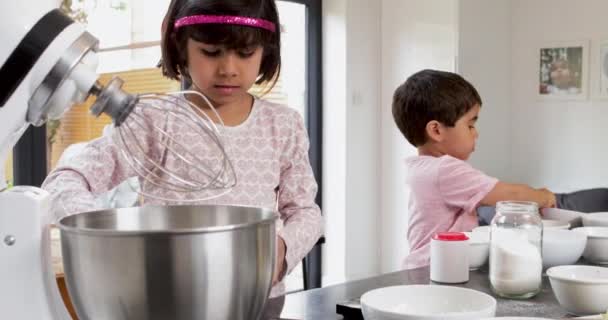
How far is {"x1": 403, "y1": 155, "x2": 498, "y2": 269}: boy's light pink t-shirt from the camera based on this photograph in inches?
65.0

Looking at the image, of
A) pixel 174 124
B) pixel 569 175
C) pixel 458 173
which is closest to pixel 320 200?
pixel 569 175

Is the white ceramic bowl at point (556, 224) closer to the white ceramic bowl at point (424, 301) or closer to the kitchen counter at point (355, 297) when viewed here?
the kitchen counter at point (355, 297)

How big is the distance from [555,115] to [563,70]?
0.24 metres

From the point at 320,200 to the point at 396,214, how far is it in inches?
16.2

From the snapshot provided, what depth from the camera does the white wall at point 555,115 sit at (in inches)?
146

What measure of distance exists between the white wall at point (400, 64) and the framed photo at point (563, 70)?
612 millimetres

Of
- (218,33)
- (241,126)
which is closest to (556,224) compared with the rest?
(241,126)

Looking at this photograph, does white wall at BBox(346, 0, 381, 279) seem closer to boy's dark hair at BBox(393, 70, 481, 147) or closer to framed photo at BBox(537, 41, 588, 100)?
framed photo at BBox(537, 41, 588, 100)

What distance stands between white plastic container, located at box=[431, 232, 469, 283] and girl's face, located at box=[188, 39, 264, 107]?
0.40 metres

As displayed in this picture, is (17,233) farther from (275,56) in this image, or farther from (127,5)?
(127,5)

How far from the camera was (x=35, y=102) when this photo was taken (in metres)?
0.56

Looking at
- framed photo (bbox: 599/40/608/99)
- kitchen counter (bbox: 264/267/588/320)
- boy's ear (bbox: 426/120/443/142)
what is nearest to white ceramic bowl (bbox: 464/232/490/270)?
kitchen counter (bbox: 264/267/588/320)

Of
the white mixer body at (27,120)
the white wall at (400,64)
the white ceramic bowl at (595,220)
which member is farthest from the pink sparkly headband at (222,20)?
the white wall at (400,64)

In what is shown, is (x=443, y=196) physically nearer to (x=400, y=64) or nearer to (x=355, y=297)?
(x=355, y=297)
